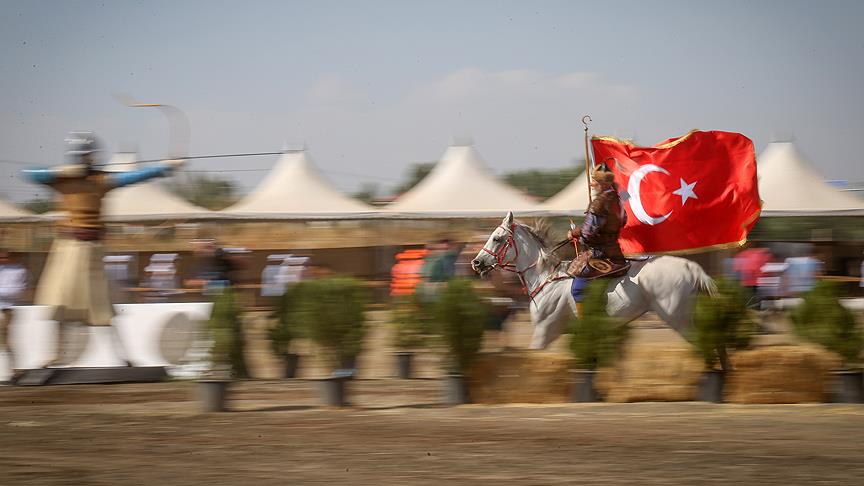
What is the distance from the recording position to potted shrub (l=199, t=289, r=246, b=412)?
921 cm

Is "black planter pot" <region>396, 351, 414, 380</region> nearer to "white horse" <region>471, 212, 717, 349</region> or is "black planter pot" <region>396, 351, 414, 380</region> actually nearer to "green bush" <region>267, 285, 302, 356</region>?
"green bush" <region>267, 285, 302, 356</region>

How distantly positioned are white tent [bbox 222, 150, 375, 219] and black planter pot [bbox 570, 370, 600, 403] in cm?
1690

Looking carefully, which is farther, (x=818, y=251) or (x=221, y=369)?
(x=818, y=251)

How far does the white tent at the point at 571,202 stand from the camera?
989 inches

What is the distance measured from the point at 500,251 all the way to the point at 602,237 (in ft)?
4.58

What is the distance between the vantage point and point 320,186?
27750 millimetres

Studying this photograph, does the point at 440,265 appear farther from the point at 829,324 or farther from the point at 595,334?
the point at 829,324

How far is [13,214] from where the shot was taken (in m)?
27.6

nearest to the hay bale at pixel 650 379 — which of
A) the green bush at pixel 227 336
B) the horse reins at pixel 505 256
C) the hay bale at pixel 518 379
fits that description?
the hay bale at pixel 518 379

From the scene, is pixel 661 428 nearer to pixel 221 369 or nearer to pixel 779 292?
pixel 221 369

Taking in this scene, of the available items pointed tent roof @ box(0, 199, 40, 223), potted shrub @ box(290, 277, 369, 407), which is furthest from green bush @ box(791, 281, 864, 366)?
pointed tent roof @ box(0, 199, 40, 223)

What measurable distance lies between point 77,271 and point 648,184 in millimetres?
7089

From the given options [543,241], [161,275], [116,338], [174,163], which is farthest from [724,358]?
[161,275]

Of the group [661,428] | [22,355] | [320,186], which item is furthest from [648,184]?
[320,186]
